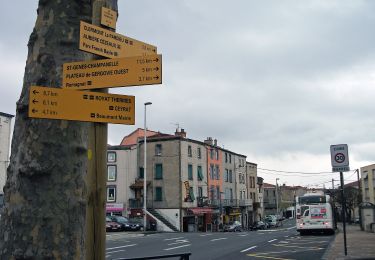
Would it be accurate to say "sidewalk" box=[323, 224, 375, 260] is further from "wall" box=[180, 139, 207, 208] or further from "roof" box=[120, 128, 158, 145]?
"roof" box=[120, 128, 158, 145]

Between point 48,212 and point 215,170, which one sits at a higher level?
point 215,170

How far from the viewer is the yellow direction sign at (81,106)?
2.55m

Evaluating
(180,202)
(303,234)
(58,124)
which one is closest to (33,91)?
(58,124)

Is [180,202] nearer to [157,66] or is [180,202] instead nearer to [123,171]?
[123,171]

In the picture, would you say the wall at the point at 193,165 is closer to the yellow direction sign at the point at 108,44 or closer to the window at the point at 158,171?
the window at the point at 158,171

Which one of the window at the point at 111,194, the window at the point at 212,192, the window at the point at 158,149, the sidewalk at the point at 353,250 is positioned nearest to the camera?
the sidewalk at the point at 353,250

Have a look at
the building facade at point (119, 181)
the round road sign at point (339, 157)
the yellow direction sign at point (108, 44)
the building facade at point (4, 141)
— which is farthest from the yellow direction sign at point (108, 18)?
the building facade at point (119, 181)

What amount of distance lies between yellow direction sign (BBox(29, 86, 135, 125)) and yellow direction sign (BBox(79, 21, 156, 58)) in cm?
34

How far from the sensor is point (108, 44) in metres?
3.05

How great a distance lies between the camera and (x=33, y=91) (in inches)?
101

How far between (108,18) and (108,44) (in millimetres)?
239

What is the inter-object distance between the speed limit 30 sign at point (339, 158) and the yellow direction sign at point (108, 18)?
12.1 metres

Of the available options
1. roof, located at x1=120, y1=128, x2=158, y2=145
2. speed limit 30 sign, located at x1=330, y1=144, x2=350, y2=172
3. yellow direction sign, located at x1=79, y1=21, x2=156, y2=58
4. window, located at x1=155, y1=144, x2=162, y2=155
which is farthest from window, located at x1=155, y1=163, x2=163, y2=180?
yellow direction sign, located at x1=79, y1=21, x2=156, y2=58

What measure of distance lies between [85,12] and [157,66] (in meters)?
0.59
